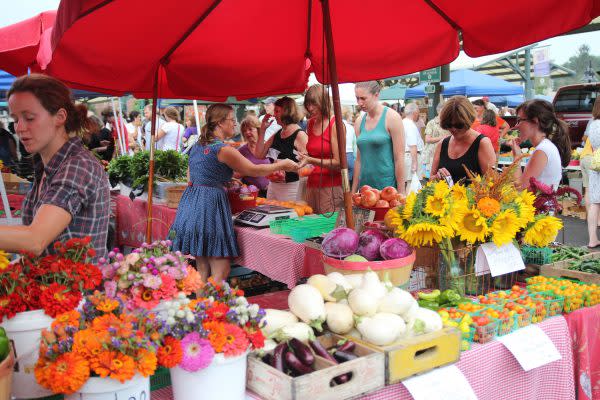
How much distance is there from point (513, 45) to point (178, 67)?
2473mm

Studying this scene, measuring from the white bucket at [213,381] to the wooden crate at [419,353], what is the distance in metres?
0.44

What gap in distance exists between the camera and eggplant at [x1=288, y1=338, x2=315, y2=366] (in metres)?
1.53

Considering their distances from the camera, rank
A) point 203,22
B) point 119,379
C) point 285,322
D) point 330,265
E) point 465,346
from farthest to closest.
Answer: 1. point 203,22
2. point 330,265
3. point 465,346
4. point 285,322
5. point 119,379

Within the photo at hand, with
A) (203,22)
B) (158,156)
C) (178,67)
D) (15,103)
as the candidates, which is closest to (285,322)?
(15,103)

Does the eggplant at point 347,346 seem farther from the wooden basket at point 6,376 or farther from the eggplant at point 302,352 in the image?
the wooden basket at point 6,376

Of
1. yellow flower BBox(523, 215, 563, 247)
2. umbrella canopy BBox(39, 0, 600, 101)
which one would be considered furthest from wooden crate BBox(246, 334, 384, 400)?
umbrella canopy BBox(39, 0, 600, 101)

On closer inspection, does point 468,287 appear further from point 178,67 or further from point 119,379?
point 178,67

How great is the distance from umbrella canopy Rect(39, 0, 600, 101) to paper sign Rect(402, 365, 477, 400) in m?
2.15

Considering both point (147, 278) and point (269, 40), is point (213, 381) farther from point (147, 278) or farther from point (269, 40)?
point (269, 40)

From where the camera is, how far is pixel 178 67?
4336 mm

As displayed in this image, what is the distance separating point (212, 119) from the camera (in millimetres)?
4242

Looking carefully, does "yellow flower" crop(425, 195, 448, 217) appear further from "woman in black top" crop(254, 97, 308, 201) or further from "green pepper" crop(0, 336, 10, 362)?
"woman in black top" crop(254, 97, 308, 201)

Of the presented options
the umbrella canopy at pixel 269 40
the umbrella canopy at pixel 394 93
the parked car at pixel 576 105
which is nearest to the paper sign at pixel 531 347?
the umbrella canopy at pixel 269 40

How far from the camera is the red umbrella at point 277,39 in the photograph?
3150 millimetres
